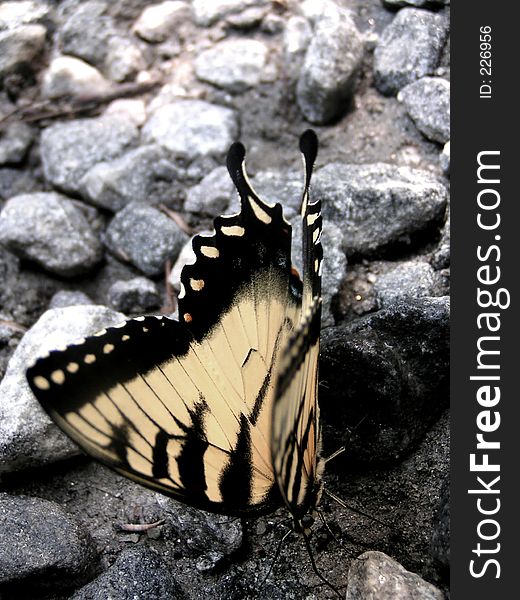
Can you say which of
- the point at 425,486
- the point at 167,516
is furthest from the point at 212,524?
the point at 425,486

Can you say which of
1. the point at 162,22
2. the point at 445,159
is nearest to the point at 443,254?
the point at 445,159

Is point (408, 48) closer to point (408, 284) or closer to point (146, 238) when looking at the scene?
point (408, 284)

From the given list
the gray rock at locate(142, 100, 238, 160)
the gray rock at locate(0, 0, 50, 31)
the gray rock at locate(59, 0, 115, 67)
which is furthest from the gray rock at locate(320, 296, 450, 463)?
the gray rock at locate(0, 0, 50, 31)

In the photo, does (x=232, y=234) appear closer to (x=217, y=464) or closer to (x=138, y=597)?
(x=217, y=464)

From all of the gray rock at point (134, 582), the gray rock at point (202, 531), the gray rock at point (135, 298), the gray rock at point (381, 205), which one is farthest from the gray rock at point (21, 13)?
the gray rock at point (134, 582)

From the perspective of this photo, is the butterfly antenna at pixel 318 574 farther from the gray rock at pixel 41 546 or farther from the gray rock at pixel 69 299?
the gray rock at pixel 69 299
